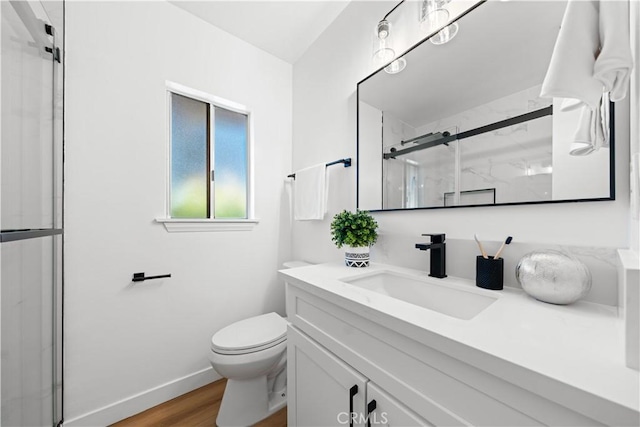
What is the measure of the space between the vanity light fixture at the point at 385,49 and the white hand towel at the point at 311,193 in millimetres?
663

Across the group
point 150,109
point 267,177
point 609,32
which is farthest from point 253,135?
point 609,32

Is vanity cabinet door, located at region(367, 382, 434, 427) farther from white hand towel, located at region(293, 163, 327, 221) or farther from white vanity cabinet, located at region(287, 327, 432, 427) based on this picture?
white hand towel, located at region(293, 163, 327, 221)

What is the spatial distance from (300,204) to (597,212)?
56.7 inches

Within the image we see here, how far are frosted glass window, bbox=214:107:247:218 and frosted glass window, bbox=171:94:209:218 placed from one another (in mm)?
77

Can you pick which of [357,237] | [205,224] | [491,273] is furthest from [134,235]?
[491,273]

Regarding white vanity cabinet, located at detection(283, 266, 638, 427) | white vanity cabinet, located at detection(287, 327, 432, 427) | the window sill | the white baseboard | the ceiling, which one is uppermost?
the ceiling

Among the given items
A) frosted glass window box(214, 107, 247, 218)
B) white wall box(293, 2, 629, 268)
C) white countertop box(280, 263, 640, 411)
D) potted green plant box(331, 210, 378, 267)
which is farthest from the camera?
frosted glass window box(214, 107, 247, 218)

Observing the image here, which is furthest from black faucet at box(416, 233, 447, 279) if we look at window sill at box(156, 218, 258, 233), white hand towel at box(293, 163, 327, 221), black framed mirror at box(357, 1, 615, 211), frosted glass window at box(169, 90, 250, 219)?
frosted glass window at box(169, 90, 250, 219)

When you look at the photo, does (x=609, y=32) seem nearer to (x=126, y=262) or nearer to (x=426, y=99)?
(x=426, y=99)

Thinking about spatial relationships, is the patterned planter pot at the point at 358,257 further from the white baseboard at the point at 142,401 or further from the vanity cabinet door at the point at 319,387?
A: the white baseboard at the point at 142,401

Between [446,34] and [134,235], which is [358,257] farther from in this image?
[134,235]

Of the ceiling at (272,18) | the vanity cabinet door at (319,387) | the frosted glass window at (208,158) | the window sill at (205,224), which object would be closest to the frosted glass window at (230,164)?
the frosted glass window at (208,158)

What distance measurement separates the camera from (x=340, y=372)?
0.78 m

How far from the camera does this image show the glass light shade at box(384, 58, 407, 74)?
1.21 m
